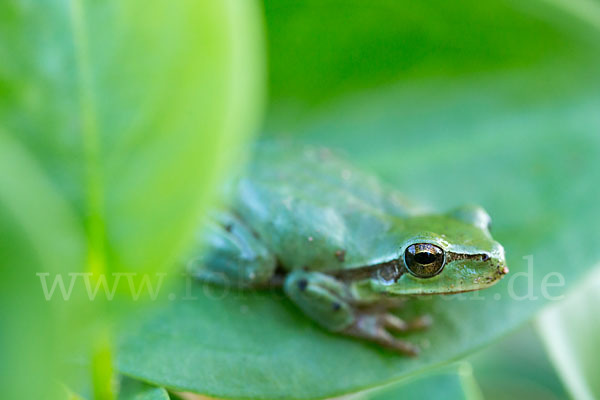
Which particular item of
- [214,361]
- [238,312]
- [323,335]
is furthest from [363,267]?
[214,361]

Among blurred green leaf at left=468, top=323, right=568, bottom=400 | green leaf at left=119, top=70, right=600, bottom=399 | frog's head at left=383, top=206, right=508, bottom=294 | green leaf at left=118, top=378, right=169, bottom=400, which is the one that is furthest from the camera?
blurred green leaf at left=468, top=323, right=568, bottom=400

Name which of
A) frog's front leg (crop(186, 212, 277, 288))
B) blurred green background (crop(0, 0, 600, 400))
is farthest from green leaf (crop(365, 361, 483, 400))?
frog's front leg (crop(186, 212, 277, 288))

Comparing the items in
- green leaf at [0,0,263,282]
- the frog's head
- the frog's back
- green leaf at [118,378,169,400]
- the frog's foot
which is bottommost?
green leaf at [118,378,169,400]

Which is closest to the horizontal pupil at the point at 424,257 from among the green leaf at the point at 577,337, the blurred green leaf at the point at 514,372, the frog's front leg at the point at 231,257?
the green leaf at the point at 577,337

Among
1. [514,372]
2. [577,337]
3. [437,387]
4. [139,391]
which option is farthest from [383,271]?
[514,372]

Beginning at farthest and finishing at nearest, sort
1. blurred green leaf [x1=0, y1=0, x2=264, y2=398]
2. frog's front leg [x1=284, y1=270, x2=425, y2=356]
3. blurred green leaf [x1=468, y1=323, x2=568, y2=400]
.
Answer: blurred green leaf [x1=468, y1=323, x2=568, y2=400]
frog's front leg [x1=284, y1=270, x2=425, y2=356]
blurred green leaf [x1=0, y1=0, x2=264, y2=398]

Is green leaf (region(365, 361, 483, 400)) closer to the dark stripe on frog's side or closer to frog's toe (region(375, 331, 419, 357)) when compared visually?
frog's toe (region(375, 331, 419, 357))
